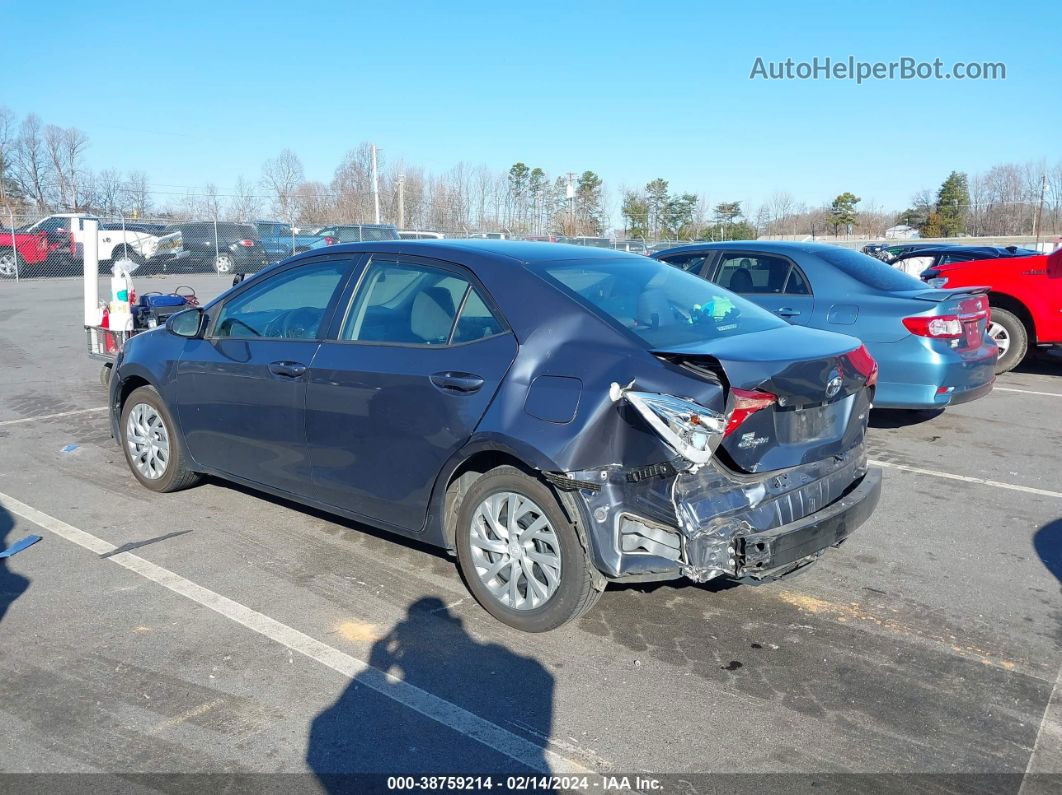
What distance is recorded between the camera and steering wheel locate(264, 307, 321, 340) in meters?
4.64

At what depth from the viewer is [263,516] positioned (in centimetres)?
536

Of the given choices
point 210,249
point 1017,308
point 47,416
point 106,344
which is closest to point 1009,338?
point 1017,308

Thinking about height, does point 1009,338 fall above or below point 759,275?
below

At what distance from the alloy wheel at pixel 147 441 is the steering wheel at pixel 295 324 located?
4.14ft

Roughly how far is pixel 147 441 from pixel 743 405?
13.4 ft

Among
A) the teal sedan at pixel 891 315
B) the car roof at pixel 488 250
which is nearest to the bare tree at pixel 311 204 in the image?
the teal sedan at pixel 891 315

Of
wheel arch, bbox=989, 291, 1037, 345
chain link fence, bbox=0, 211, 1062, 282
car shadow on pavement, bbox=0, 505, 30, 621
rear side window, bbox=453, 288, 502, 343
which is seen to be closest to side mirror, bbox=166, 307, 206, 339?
car shadow on pavement, bbox=0, 505, 30, 621

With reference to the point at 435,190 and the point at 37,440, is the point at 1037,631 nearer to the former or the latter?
the point at 37,440

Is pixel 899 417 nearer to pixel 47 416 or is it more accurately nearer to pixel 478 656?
pixel 478 656

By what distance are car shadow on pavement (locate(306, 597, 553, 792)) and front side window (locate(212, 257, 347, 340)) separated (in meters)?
1.78

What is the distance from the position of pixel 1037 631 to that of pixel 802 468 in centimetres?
133

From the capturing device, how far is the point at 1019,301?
10.2m

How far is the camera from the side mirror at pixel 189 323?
17.3 ft

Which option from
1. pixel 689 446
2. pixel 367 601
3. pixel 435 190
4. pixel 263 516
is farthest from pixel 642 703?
pixel 435 190
